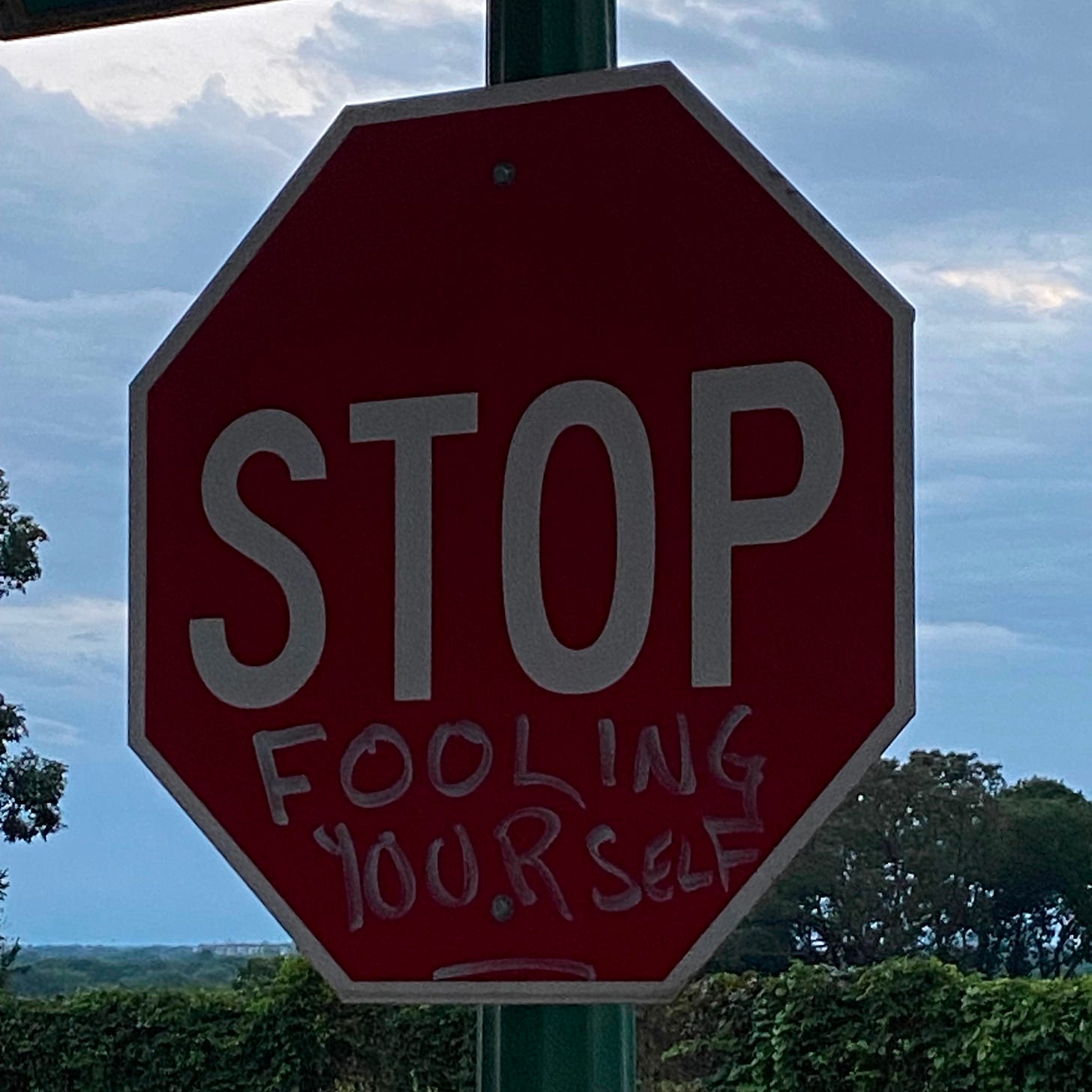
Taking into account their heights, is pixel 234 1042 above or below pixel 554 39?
below

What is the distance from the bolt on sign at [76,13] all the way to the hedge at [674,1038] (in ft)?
18.8

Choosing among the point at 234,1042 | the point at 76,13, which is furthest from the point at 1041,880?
the point at 76,13

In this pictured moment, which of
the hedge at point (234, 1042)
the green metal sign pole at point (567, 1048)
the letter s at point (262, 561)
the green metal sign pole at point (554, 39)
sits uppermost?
the green metal sign pole at point (554, 39)

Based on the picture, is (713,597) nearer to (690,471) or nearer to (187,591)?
(690,471)

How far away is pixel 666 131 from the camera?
706 millimetres

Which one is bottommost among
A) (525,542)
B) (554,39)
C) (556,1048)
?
(556,1048)

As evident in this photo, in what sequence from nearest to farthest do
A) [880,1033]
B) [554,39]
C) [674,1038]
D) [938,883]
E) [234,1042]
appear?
[554,39] < [880,1033] < [674,1038] < [234,1042] < [938,883]

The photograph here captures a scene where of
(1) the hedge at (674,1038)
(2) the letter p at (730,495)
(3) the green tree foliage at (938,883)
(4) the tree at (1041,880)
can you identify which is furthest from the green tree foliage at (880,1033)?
(2) the letter p at (730,495)

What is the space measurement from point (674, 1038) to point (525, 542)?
21.0 ft

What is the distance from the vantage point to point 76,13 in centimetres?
93

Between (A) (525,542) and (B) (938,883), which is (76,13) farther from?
(B) (938,883)

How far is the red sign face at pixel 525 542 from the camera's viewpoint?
2.09 feet

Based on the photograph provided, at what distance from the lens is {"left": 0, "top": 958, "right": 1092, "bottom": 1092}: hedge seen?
6.25 m

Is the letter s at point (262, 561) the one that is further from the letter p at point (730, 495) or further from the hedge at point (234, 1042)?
the hedge at point (234, 1042)
